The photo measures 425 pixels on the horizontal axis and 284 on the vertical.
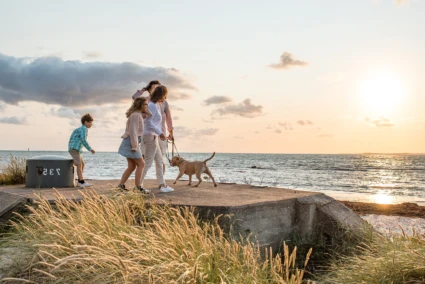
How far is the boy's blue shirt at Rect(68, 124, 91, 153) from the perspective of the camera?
948 centimetres

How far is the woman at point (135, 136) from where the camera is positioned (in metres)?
7.71

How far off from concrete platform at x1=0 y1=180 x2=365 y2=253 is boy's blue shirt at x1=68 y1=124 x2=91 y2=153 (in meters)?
1.51

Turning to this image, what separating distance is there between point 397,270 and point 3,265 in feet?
13.0

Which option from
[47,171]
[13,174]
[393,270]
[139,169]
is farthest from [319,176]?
[393,270]

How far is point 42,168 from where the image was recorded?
9391 millimetres

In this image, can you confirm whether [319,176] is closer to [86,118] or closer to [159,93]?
[86,118]

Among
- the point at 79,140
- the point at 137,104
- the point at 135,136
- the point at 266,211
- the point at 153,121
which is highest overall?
the point at 137,104

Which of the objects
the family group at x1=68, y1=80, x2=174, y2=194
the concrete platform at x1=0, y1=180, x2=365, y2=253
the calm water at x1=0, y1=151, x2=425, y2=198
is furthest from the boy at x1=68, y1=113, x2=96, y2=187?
the calm water at x1=0, y1=151, x2=425, y2=198

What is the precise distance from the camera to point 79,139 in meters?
9.55

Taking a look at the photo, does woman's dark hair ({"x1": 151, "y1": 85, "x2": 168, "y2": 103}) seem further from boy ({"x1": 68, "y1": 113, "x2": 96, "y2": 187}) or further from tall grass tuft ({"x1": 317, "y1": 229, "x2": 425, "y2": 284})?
tall grass tuft ({"x1": 317, "y1": 229, "x2": 425, "y2": 284})

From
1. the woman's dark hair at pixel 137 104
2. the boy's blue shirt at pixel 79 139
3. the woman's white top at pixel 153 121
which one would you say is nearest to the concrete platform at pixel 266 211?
the woman's white top at pixel 153 121

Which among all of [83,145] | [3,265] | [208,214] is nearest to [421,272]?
[208,214]

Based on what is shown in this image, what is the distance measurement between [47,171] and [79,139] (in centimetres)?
96

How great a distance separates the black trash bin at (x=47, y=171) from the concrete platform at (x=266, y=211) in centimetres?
116
